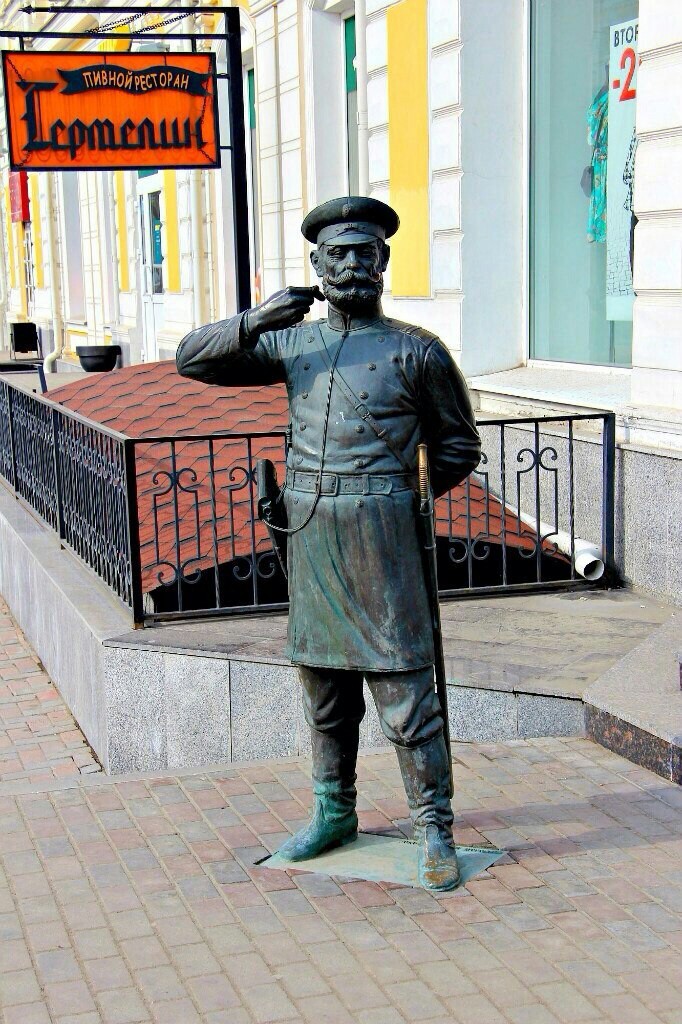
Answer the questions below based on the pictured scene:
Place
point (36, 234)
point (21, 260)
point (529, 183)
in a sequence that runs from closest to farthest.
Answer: point (529, 183) → point (36, 234) → point (21, 260)

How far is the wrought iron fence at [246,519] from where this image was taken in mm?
6566

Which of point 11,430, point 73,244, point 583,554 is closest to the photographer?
point 583,554

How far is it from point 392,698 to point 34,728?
11.7 feet

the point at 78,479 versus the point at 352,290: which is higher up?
the point at 352,290

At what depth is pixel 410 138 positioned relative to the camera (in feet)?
31.1

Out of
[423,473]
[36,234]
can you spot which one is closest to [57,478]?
[423,473]

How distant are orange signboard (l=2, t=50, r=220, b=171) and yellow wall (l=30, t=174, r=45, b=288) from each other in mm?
14457

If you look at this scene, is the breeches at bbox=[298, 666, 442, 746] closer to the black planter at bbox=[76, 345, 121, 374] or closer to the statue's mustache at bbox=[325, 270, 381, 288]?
the statue's mustache at bbox=[325, 270, 381, 288]

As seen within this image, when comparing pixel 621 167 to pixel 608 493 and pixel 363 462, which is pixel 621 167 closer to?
pixel 608 493

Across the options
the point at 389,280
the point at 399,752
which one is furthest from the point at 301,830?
the point at 389,280

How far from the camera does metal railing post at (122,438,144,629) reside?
6352 mm

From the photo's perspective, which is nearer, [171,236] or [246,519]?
[246,519]

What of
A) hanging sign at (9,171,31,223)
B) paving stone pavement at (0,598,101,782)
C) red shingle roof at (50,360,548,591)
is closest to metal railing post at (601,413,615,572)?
red shingle roof at (50,360,548,591)

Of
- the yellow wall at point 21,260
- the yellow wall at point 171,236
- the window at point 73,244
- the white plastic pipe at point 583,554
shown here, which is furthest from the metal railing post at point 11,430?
the yellow wall at point 21,260
